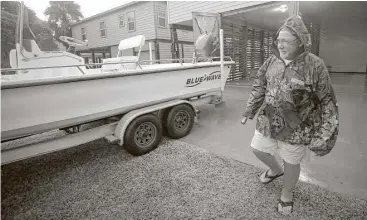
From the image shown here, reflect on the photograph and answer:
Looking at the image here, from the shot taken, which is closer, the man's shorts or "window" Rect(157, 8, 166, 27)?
the man's shorts

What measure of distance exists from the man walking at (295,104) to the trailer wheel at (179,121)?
1980 millimetres

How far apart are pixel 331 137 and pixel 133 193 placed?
200 centimetres

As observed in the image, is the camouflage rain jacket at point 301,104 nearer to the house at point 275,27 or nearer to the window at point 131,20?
the house at point 275,27

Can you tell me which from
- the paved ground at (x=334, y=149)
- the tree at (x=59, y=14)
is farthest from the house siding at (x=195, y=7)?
the tree at (x=59, y=14)

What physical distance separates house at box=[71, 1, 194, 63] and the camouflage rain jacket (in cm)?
1122

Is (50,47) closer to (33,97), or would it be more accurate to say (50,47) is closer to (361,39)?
(33,97)

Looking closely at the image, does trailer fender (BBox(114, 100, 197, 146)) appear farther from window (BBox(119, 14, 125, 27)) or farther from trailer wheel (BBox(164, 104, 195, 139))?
window (BBox(119, 14, 125, 27))

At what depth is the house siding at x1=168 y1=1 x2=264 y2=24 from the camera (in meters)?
8.63

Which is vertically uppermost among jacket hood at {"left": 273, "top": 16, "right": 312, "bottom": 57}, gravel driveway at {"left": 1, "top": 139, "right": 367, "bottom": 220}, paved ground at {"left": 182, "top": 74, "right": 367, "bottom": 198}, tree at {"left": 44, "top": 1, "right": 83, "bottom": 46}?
tree at {"left": 44, "top": 1, "right": 83, "bottom": 46}

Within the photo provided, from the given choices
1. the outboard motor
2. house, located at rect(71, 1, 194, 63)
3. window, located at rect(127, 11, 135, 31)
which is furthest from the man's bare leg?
window, located at rect(127, 11, 135, 31)

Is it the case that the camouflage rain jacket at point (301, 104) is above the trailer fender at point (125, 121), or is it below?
above

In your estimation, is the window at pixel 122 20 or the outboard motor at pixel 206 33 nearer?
the outboard motor at pixel 206 33

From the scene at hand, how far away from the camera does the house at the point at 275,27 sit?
9.59 meters

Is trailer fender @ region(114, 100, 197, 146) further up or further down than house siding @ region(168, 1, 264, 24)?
further down
